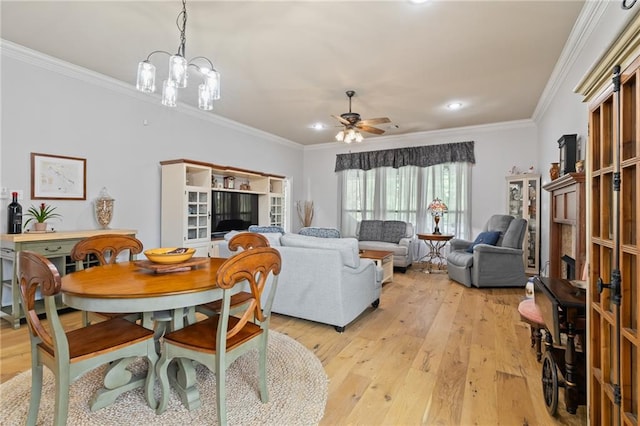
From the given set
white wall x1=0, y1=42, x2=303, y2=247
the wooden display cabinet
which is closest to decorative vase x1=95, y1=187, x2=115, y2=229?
white wall x1=0, y1=42, x2=303, y2=247

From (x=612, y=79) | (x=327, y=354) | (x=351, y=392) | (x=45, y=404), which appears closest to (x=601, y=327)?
(x=612, y=79)

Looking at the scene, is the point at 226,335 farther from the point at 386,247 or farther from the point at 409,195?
the point at 409,195

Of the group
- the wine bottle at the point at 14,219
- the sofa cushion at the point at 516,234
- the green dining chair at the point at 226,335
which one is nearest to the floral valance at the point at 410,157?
the sofa cushion at the point at 516,234

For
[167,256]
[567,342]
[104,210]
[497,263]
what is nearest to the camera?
[567,342]

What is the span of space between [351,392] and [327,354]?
1.69 ft

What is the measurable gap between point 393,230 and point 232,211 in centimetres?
308

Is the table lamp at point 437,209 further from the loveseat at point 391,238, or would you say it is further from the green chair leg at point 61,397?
the green chair leg at point 61,397

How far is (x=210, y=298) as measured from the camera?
1606 millimetres

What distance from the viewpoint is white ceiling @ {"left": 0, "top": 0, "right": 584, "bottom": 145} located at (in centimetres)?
245

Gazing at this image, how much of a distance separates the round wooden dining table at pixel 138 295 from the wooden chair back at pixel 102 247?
0.26 meters

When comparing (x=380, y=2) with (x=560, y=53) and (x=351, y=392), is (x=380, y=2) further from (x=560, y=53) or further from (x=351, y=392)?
(x=351, y=392)

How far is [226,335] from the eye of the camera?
153 cm

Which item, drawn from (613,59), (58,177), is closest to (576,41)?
(613,59)

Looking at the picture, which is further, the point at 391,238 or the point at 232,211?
the point at 391,238
